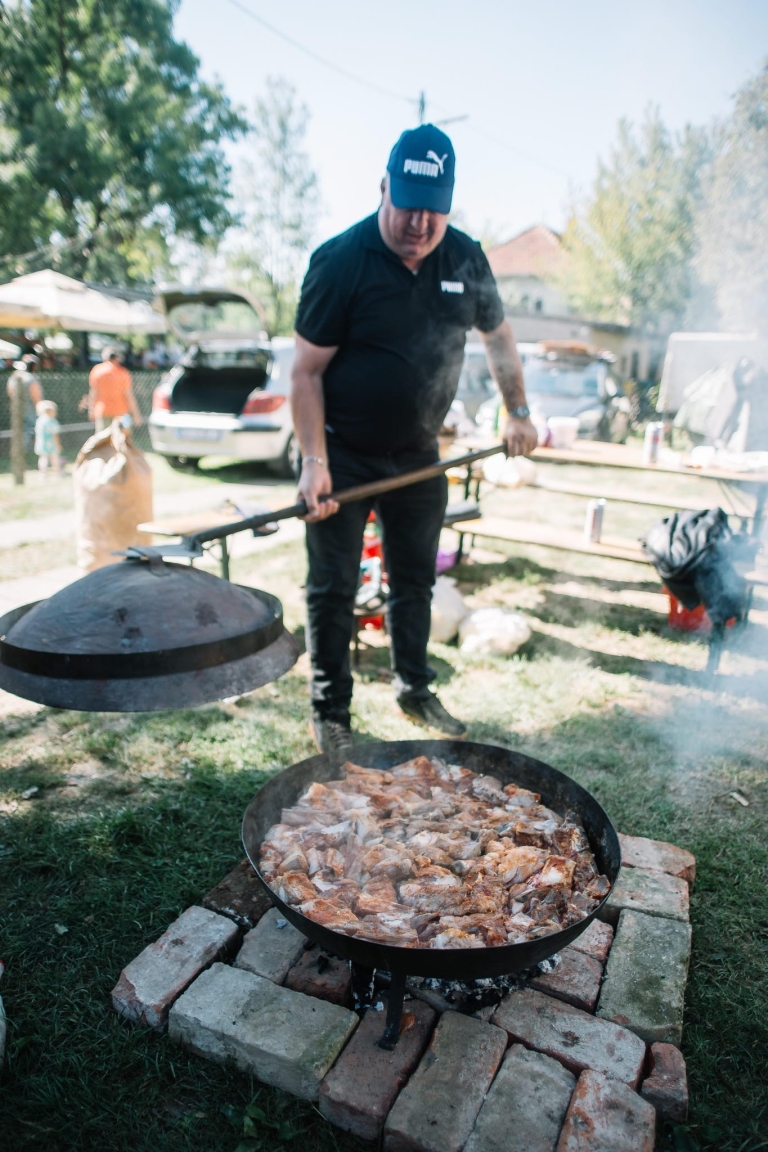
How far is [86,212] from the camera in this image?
71.9 ft

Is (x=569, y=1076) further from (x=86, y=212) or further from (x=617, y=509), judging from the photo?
(x=86, y=212)

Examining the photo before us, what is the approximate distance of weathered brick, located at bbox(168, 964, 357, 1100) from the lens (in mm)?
1688

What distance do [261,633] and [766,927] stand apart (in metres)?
1.90

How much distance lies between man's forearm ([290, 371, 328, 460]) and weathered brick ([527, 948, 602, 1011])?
1886 mm

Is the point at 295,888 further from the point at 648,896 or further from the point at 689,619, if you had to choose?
the point at 689,619

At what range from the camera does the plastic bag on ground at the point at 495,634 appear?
431 centimetres

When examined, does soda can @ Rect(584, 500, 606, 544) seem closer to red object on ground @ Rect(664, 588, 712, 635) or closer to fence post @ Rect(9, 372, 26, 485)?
red object on ground @ Rect(664, 588, 712, 635)

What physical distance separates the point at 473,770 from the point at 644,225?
12.2 metres

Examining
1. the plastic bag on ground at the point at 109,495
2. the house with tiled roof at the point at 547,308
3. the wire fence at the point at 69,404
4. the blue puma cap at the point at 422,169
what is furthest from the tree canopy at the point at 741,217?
the house with tiled roof at the point at 547,308

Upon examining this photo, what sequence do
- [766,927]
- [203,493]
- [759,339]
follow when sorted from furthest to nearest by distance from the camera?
[203,493] → [759,339] → [766,927]

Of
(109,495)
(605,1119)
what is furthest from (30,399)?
(605,1119)

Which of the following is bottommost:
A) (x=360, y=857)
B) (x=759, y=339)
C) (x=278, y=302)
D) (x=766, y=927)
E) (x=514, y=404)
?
(x=766, y=927)

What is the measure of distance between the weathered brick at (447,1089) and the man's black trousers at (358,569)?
4.95 ft

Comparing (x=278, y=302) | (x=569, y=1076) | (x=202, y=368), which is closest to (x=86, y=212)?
(x=278, y=302)
